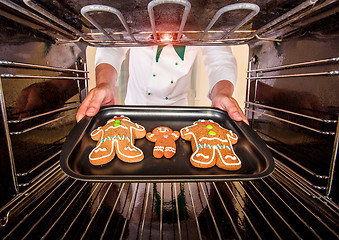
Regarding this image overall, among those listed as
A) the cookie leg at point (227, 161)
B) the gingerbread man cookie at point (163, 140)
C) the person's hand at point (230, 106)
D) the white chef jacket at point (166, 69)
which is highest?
the white chef jacket at point (166, 69)

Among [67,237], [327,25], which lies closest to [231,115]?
[327,25]

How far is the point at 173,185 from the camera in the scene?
74 cm

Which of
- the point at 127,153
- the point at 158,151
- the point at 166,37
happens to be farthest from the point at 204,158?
the point at 166,37

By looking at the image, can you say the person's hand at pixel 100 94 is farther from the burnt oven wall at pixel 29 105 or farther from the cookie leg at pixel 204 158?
the cookie leg at pixel 204 158

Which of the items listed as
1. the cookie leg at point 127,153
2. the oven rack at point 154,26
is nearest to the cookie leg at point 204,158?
the cookie leg at point 127,153

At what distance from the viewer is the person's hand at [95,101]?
93 centimetres

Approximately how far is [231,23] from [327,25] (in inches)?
11.3

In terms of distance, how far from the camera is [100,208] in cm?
60

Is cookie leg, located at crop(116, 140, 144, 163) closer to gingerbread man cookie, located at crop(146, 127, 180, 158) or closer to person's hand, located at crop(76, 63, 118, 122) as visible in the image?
gingerbread man cookie, located at crop(146, 127, 180, 158)

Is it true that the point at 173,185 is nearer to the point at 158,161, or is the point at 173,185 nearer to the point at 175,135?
the point at 158,161

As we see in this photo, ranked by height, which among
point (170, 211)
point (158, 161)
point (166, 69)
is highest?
point (166, 69)

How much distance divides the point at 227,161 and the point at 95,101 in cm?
71

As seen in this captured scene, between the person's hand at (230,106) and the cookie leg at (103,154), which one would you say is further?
the person's hand at (230,106)

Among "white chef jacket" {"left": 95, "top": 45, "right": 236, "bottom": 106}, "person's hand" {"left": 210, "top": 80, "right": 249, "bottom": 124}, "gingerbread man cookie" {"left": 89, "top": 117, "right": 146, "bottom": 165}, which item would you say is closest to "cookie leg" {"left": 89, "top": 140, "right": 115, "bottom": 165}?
"gingerbread man cookie" {"left": 89, "top": 117, "right": 146, "bottom": 165}
